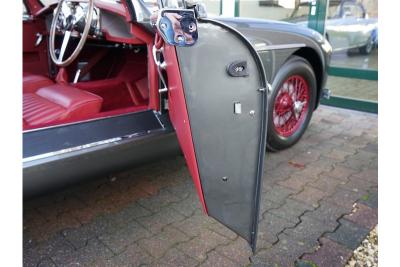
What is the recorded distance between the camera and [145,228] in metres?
2.08

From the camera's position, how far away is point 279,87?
2814mm

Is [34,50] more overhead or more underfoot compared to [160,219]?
more overhead

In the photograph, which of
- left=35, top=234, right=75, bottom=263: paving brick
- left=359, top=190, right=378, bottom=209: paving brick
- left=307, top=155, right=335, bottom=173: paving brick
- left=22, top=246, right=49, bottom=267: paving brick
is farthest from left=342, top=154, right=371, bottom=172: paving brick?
left=22, top=246, right=49, bottom=267: paving brick

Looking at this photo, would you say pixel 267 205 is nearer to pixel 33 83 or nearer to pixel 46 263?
pixel 46 263

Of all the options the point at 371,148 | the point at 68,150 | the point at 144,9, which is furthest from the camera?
the point at 371,148

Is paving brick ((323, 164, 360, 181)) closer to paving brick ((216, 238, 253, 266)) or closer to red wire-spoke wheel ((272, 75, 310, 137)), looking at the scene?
red wire-spoke wheel ((272, 75, 310, 137))

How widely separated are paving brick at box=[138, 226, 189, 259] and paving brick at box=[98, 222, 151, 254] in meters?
0.06

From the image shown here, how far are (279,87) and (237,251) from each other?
1.42 metres

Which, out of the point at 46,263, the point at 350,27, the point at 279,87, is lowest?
the point at 46,263

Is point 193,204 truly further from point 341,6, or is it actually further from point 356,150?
point 341,6

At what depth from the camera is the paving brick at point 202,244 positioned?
1.86 metres

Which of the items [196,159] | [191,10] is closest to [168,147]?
[196,159]

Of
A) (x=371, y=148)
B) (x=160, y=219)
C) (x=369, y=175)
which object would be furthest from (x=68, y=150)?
(x=371, y=148)

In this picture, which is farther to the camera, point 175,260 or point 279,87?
point 279,87
